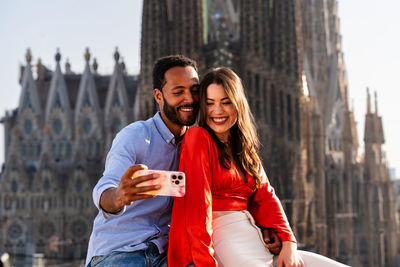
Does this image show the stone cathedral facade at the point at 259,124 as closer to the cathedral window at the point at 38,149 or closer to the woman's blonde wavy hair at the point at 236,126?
the cathedral window at the point at 38,149

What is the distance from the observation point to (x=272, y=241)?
3.39 m

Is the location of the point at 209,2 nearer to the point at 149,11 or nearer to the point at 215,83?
the point at 149,11

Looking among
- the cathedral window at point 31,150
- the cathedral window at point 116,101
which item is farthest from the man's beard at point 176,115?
the cathedral window at point 116,101

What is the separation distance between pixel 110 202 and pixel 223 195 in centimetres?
76

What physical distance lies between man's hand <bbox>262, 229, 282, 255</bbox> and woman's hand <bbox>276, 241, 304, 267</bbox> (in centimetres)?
4

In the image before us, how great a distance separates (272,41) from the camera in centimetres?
2608

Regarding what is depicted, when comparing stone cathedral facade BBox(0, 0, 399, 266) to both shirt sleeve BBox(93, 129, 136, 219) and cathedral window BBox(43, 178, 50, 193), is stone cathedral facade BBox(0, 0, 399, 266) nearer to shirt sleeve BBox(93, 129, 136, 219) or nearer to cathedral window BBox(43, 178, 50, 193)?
cathedral window BBox(43, 178, 50, 193)

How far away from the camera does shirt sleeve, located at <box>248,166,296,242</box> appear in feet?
11.3

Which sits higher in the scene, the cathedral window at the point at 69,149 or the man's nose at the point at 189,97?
the cathedral window at the point at 69,149

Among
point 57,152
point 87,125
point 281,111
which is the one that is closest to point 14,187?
point 57,152

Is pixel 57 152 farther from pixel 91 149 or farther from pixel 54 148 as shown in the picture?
pixel 91 149

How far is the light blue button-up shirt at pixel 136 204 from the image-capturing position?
→ 314 centimetres

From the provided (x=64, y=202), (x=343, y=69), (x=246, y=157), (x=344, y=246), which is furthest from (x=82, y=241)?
(x=246, y=157)

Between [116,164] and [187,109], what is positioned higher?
[187,109]
